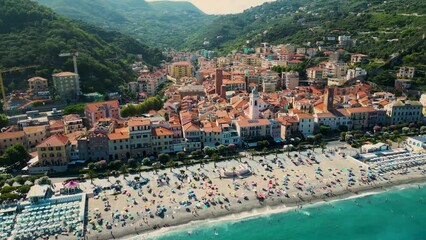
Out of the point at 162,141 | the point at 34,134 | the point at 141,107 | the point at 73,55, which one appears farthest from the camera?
the point at 73,55

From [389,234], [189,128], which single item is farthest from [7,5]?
[389,234]

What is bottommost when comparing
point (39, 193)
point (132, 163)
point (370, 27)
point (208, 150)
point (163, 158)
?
point (39, 193)

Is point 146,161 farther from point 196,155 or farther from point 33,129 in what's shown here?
point 33,129

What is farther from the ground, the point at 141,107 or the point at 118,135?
the point at 141,107

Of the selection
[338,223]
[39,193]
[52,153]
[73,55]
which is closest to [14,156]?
[52,153]

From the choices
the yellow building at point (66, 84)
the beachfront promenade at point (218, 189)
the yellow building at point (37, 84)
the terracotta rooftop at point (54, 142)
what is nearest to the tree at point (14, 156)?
the terracotta rooftop at point (54, 142)

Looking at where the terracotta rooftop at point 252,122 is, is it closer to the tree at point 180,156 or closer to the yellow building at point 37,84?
the tree at point 180,156

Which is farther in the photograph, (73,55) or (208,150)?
(73,55)

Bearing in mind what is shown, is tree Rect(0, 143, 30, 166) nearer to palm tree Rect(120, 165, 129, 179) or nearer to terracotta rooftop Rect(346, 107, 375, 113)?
palm tree Rect(120, 165, 129, 179)
